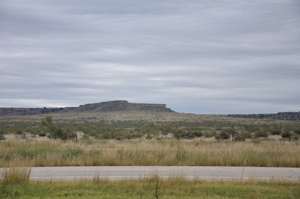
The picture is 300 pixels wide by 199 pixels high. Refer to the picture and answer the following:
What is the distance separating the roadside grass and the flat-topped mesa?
5951 inches

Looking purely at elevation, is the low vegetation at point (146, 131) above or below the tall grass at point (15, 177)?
above

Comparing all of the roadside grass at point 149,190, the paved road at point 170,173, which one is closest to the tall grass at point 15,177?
the roadside grass at point 149,190

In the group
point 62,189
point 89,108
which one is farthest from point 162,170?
point 89,108

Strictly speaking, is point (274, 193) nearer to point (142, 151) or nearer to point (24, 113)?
point (142, 151)

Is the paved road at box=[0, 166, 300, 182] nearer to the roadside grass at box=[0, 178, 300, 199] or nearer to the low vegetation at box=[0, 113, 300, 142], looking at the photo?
the roadside grass at box=[0, 178, 300, 199]

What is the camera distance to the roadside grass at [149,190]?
12211mm

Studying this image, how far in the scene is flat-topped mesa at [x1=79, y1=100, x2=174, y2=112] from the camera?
16700 cm

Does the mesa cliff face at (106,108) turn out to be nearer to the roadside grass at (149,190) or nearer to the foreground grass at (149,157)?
the foreground grass at (149,157)

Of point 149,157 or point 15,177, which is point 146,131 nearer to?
point 149,157

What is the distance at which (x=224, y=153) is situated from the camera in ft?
80.2

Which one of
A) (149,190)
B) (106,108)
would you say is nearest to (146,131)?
(149,190)

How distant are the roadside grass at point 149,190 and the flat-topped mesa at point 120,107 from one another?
151m

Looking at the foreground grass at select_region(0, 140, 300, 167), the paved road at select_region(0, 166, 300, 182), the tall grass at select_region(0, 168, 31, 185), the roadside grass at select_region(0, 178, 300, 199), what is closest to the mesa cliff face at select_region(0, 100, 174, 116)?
the foreground grass at select_region(0, 140, 300, 167)

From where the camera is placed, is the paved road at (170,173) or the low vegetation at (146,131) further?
the low vegetation at (146,131)
